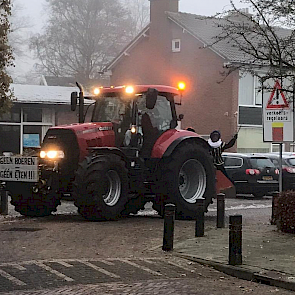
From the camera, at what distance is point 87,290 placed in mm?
8562

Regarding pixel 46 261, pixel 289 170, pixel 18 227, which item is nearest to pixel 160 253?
pixel 46 261

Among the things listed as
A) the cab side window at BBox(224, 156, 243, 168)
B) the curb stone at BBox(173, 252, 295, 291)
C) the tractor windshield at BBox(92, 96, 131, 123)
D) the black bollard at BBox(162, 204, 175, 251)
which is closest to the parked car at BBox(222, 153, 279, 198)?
the cab side window at BBox(224, 156, 243, 168)

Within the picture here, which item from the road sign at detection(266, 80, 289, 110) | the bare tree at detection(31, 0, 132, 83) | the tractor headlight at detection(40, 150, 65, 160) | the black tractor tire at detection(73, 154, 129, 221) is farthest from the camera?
the bare tree at detection(31, 0, 132, 83)

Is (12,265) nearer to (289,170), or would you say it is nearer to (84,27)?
(289,170)

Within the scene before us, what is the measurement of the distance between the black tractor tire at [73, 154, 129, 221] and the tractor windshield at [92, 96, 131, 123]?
1329 mm

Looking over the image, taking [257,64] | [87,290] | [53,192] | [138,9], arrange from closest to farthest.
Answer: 1. [87,290]
2. [257,64]
3. [53,192]
4. [138,9]

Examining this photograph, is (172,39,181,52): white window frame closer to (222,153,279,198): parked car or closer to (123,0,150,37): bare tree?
(222,153,279,198): parked car

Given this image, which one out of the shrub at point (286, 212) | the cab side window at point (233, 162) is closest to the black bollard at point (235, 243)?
the shrub at point (286, 212)

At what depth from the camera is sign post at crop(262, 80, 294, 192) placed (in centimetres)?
1377

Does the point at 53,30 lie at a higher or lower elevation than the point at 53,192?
higher

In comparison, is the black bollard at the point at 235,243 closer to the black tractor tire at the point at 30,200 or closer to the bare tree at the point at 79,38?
the black tractor tire at the point at 30,200

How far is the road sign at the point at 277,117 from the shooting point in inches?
542

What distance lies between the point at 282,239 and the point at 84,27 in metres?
51.6

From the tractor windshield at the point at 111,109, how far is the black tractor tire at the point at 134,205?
174 cm
